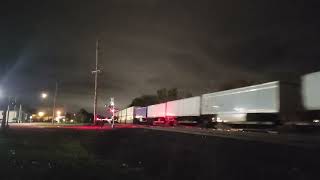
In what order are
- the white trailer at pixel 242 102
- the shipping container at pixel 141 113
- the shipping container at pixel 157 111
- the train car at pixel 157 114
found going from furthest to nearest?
1. the shipping container at pixel 141 113
2. the shipping container at pixel 157 111
3. the train car at pixel 157 114
4. the white trailer at pixel 242 102

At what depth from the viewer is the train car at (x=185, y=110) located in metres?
53.4

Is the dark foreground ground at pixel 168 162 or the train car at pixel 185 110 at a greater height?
the train car at pixel 185 110

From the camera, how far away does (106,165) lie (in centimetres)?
1686

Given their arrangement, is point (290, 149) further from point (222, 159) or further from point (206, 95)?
point (206, 95)

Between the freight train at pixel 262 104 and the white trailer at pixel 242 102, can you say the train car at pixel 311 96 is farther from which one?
the white trailer at pixel 242 102

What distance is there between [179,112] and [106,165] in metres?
44.3

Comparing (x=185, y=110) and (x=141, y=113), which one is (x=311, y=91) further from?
(x=141, y=113)

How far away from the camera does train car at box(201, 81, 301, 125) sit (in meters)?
33.7

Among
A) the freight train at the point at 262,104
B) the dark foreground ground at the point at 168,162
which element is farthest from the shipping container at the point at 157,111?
the dark foreground ground at the point at 168,162

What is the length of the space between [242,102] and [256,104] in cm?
286

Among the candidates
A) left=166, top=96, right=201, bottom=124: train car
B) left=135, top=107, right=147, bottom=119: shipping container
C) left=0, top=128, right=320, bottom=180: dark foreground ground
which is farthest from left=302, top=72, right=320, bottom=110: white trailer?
left=135, top=107, right=147, bottom=119: shipping container

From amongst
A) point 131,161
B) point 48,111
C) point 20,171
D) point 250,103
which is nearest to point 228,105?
point 250,103

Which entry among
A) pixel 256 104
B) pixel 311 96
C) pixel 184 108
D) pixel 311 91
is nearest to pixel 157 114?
pixel 184 108

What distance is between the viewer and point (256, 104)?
37.4 m
